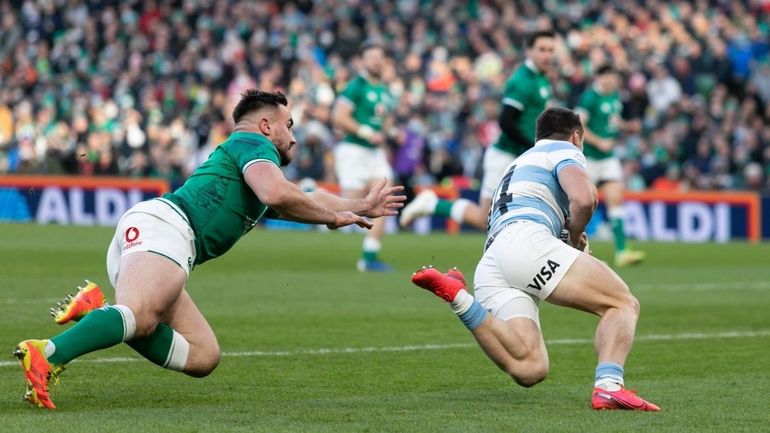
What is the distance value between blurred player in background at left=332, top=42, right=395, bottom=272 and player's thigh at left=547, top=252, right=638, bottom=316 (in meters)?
9.47

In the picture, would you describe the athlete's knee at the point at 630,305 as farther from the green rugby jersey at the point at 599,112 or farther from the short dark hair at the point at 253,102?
the green rugby jersey at the point at 599,112

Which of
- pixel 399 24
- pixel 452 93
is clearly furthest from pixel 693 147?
pixel 399 24

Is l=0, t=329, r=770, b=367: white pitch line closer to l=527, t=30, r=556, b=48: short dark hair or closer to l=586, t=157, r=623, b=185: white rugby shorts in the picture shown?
l=527, t=30, r=556, b=48: short dark hair

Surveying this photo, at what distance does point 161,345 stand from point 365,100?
10.3 metres

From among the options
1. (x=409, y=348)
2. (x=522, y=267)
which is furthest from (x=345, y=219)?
(x=409, y=348)

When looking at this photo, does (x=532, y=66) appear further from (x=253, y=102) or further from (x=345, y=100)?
(x=253, y=102)

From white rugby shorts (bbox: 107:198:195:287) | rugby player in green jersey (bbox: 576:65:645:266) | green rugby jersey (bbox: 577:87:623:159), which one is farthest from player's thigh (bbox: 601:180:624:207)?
white rugby shorts (bbox: 107:198:195:287)

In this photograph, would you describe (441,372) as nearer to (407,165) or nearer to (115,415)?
(115,415)

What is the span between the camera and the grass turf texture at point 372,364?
22.4 feet

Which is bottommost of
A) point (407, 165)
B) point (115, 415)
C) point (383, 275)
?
point (407, 165)

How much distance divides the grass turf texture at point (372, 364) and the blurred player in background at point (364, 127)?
1125 millimetres

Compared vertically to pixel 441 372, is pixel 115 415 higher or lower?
higher

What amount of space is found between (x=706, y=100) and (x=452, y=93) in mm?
5247

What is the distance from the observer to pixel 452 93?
3000 centimetres
